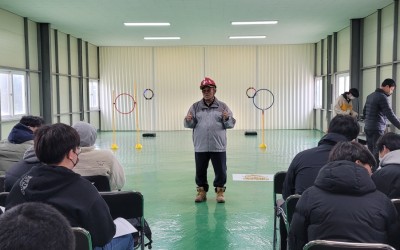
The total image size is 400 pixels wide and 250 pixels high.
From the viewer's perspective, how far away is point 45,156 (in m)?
1.90

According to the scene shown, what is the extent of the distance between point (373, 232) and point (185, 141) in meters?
10.1

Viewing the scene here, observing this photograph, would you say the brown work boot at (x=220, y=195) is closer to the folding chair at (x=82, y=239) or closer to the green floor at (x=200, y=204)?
the green floor at (x=200, y=204)

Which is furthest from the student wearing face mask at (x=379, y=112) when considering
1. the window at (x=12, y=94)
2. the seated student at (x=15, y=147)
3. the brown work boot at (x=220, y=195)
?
the window at (x=12, y=94)

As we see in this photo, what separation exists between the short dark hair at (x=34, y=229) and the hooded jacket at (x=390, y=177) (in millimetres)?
2141

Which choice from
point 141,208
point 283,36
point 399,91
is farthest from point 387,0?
point 141,208

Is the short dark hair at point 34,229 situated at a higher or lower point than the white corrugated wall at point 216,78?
lower

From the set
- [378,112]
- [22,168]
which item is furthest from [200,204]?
[378,112]

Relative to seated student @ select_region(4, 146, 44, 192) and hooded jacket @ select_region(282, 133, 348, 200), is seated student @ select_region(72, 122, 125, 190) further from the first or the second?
hooded jacket @ select_region(282, 133, 348, 200)

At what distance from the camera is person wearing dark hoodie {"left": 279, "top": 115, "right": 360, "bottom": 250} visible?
2.65 m

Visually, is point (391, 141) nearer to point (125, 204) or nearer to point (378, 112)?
point (125, 204)

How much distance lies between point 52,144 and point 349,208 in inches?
54.5

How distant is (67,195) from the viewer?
70.1 inches

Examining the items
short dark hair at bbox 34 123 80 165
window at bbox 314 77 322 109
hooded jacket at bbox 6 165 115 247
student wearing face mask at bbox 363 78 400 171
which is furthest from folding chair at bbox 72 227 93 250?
window at bbox 314 77 322 109

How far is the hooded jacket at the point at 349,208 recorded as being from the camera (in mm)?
1764
